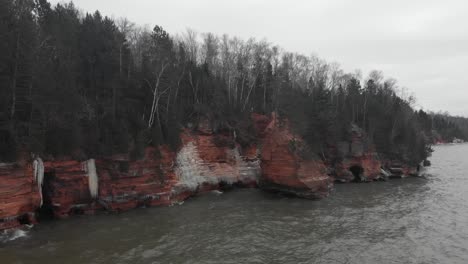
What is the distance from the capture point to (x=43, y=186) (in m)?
23.2

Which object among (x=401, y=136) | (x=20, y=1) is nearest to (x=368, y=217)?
(x=20, y=1)

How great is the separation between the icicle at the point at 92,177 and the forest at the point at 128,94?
0.74m

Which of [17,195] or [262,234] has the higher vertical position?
[17,195]

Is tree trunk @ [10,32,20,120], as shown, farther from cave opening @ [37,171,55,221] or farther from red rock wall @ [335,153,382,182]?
red rock wall @ [335,153,382,182]

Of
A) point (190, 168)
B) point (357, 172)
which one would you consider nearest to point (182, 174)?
point (190, 168)

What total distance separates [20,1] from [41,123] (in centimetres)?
927

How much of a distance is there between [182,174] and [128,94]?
970 centimetres

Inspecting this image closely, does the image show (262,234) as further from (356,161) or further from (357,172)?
(357,172)

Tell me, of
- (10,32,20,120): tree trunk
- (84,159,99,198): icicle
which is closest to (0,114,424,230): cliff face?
(84,159,99,198): icicle

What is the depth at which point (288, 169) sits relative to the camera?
103 feet

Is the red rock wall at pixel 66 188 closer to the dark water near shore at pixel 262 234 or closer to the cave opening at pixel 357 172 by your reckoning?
the dark water near shore at pixel 262 234

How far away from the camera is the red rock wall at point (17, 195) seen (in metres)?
19.1

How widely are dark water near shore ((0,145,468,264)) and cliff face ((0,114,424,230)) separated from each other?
1.66m

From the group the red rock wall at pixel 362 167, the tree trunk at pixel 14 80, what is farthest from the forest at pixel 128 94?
the red rock wall at pixel 362 167
